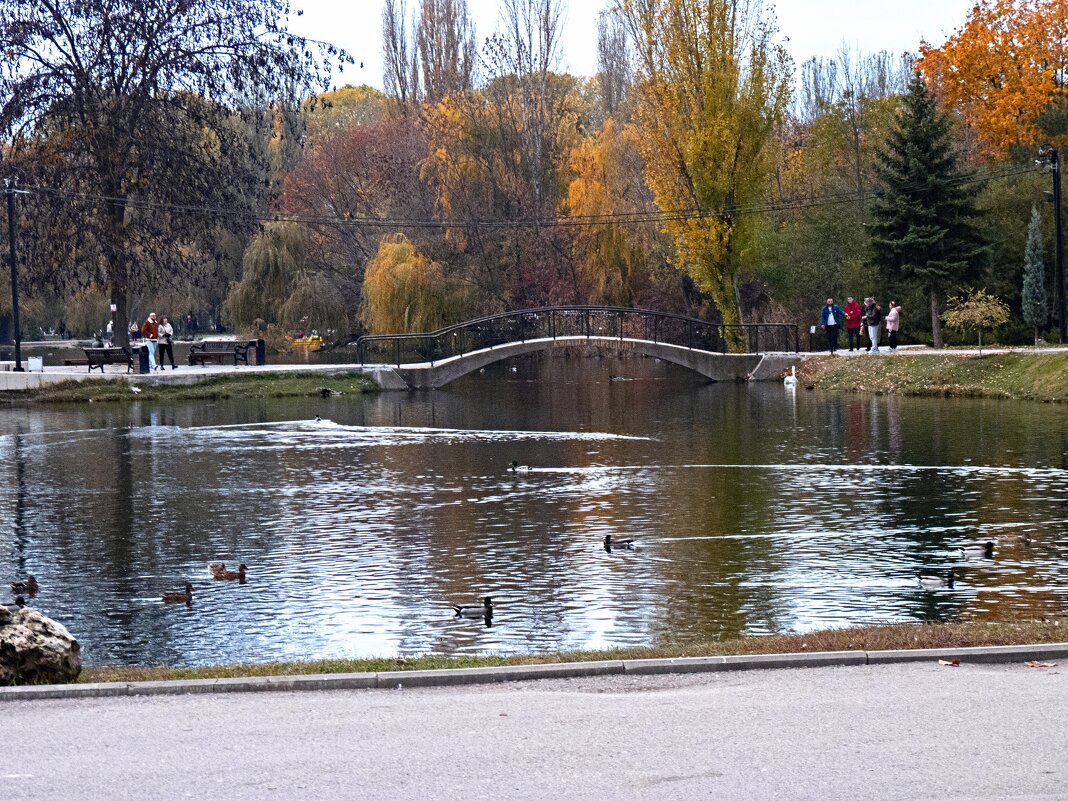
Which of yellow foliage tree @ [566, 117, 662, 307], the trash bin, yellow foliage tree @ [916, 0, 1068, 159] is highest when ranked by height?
yellow foliage tree @ [916, 0, 1068, 159]

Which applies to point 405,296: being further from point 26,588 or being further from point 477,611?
point 477,611

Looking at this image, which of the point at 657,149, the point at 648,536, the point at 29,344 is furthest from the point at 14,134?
the point at 29,344

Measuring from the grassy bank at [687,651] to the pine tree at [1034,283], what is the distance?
38.6 meters

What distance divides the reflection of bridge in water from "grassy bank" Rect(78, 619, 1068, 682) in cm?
4163

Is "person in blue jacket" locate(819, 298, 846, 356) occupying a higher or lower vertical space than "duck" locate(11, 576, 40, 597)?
higher

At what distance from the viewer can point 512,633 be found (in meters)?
13.7

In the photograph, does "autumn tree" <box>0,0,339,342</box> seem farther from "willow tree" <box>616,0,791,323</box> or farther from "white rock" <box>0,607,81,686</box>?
"white rock" <box>0,607,81,686</box>

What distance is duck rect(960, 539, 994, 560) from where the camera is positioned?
1706 centimetres

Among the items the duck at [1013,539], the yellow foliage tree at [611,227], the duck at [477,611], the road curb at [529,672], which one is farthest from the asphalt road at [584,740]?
the yellow foliage tree at [611,227]

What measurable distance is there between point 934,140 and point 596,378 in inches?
680

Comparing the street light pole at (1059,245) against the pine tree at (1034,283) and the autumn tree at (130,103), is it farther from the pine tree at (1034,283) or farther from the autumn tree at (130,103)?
the autumn tree at (130,103)

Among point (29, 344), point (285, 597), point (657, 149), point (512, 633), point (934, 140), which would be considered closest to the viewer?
point (512, 633)

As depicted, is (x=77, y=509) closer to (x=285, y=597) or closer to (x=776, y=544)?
(x=285, y=597)

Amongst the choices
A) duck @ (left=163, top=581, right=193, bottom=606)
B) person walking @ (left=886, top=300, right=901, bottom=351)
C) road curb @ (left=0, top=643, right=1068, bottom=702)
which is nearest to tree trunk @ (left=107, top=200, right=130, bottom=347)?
person walking @ (left=886, top=300, right=901, bottom=351)
